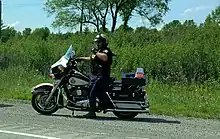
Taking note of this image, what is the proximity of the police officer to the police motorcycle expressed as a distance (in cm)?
16

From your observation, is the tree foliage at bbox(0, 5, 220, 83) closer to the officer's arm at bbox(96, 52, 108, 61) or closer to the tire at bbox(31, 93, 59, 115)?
the tire at bbox(31, 93, 59, 115)

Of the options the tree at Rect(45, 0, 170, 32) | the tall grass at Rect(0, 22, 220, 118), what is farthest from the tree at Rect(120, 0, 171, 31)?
the tall grass at Rect(0, 22, 220, 118)

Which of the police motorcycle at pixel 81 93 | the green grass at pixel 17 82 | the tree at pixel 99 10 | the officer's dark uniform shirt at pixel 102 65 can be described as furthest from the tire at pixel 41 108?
the tree at pixel 99 10

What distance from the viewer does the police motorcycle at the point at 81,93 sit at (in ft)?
39.8

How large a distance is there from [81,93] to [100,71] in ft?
2.50

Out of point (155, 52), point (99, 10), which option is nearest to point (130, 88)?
point (155, 52)

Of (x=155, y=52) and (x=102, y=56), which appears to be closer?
(x=102, y=56)

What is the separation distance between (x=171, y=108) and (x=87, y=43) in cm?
1545

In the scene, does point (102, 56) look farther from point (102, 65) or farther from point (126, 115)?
point (126, 115)

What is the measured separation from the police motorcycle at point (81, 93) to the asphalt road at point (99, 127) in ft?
0.81

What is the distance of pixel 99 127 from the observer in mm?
10570

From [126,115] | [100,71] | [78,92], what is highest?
[100,71]

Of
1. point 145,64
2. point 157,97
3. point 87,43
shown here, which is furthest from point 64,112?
point 87,43

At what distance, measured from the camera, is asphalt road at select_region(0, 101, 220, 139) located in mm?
9414
